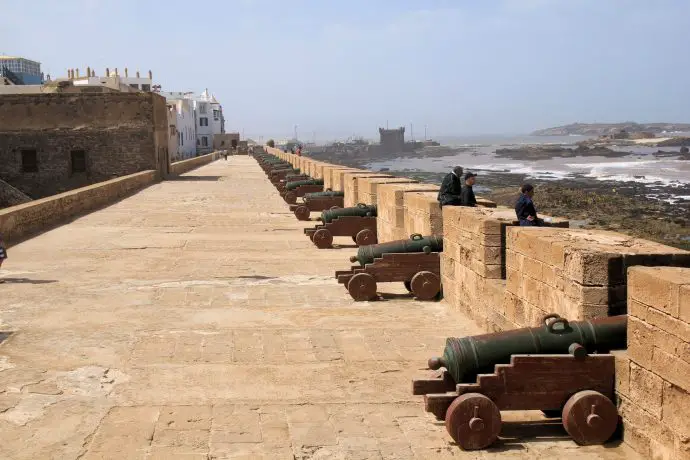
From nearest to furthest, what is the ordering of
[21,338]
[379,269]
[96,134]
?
[21,338]
[379,269]
[96,134]

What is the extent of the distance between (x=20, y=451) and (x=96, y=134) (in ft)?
83.7

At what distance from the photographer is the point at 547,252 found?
17.7 feet

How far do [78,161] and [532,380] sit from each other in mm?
26552

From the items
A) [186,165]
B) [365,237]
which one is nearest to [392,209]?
[365,237]

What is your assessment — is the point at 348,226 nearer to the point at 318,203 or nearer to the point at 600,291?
the point at 318,203

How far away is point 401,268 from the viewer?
323 inches

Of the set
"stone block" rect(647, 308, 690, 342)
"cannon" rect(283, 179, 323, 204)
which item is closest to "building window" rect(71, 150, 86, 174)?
"cannon" rect(283, 179, 323, 204)

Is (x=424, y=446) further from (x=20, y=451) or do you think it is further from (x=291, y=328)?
(x=291, y=328)

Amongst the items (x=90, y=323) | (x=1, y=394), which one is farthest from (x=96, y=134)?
(x=1, y=394)

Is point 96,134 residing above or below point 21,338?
above

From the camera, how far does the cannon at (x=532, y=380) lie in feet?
13.6

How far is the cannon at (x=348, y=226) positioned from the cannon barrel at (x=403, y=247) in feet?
11.4

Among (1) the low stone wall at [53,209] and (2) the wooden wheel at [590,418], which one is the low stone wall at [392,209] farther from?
(2) the wooden wheel at [590,418]

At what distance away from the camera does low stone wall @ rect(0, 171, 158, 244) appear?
12.1m
